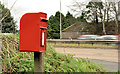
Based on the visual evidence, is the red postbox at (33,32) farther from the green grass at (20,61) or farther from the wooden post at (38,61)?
the green grass at (20,61)

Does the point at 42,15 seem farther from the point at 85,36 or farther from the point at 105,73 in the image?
the point at 85,36

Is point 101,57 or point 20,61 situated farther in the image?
point 101,57

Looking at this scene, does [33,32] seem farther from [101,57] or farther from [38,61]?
[101,57]

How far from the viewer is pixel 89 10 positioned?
32.3ft

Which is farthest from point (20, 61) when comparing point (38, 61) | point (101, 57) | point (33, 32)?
point (101, 57)

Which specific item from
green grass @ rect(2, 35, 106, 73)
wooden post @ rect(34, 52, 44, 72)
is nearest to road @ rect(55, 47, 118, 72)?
green grass @ rect(2, 35, 106, 73)

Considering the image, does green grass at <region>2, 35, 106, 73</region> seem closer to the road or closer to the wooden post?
the road

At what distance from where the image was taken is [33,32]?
1.69 metres

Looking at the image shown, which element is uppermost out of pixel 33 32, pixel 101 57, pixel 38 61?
pixel 33 32

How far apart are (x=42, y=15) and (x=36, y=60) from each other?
17.9 inches

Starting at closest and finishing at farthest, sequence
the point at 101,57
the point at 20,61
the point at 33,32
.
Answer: the point at 33,32 → the point at 20,61 → the point at 101,57

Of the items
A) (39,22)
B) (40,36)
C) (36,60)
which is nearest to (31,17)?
(39,22)

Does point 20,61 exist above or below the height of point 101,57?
above

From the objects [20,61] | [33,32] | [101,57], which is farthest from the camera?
[101,57]
